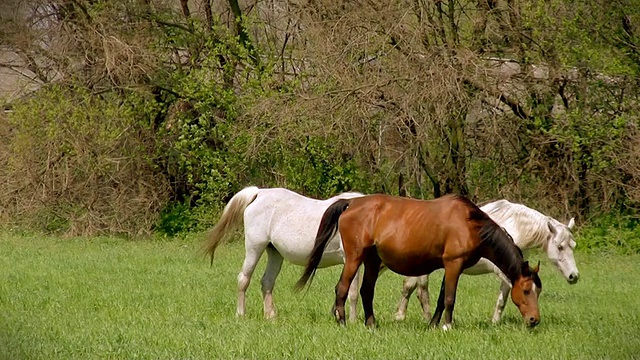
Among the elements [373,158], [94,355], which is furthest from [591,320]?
[373,158]

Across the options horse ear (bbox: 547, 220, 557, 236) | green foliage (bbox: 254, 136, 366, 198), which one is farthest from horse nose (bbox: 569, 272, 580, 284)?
green foliage (bbox: 254, 136, 366, 198)

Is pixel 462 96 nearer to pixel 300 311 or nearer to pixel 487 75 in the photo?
pixel 487 75

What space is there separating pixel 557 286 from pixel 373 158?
780 centimetres

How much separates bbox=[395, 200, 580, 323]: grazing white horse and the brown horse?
Answer: 1257 millimetres

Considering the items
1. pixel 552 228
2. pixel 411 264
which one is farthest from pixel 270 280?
pixel 552 228

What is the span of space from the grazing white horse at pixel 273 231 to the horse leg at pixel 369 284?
725mm

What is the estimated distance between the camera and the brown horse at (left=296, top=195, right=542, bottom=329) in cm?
1127

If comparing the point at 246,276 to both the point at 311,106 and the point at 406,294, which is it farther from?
the point at 311,106

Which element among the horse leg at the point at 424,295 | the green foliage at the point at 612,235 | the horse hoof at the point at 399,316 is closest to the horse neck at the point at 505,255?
the horse leg at the point at 424,295

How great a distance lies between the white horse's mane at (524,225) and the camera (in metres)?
13.1

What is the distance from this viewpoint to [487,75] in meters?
22.2

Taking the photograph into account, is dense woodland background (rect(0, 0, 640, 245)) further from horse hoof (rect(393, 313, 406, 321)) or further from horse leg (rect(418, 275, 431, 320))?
horse hoof (rect(393, 313, 406, 321))

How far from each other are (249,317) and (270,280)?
51 cm

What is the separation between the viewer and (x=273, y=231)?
512 inches
